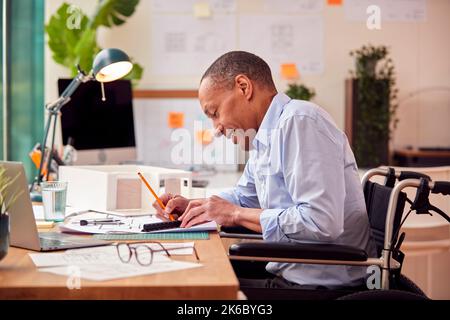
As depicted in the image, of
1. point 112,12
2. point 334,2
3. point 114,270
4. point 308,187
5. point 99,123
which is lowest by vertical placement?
point 114,270

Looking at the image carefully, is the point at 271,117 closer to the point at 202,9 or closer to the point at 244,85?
the point at 244,85

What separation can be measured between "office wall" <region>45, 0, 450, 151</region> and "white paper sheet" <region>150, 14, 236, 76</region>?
0.18 feet

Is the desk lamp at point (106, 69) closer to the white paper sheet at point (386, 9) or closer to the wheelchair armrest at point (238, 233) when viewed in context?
the wheelchair armrest at point (238, 233)

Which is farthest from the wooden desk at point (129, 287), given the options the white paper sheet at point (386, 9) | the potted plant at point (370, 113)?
the white paper sheet at point (386, 9)

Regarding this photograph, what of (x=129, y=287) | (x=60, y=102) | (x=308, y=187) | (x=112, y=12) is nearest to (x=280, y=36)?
(x=112, y=12)

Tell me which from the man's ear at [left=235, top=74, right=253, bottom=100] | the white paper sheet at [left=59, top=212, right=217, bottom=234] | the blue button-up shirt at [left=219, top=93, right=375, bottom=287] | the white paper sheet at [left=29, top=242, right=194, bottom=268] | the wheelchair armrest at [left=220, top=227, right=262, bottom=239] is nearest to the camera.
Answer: the white paper sheet at [left=29, top=242, right=194, bottom=268]

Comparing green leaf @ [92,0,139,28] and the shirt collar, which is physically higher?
green leaf @ [92,0,139,28]

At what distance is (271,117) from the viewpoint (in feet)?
5.90

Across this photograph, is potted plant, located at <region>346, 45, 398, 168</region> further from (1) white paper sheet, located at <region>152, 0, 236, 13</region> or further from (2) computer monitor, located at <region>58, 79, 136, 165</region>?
(2) computer monitor, located at <region>58, 79, 136, 165</region>

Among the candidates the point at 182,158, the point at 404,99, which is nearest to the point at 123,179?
the point at 182,158

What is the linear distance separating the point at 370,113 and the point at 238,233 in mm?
2656

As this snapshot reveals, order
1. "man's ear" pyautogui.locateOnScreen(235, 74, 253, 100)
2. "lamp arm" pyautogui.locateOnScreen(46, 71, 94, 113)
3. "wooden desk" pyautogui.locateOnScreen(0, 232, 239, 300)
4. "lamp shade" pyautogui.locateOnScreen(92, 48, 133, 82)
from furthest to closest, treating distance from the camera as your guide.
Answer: "lamp arm" pyautogui.locateOnScreen(46, 71, 94, 113) < "lamp shade" pyautogui.locateOnScreen(92, 48, 133, 82) < "man's ear" pyautogui.locateOnScreen(235, 74, 253, 100) < "wooden desk" pyautogui.locateOnScreen(0, 232, 239, 300)

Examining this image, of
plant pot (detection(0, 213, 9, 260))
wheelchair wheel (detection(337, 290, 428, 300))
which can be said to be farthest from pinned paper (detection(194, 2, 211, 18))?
plant pot (detection(0, 213, 9, 260))

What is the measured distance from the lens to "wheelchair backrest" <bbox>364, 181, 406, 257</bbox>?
1623mm
